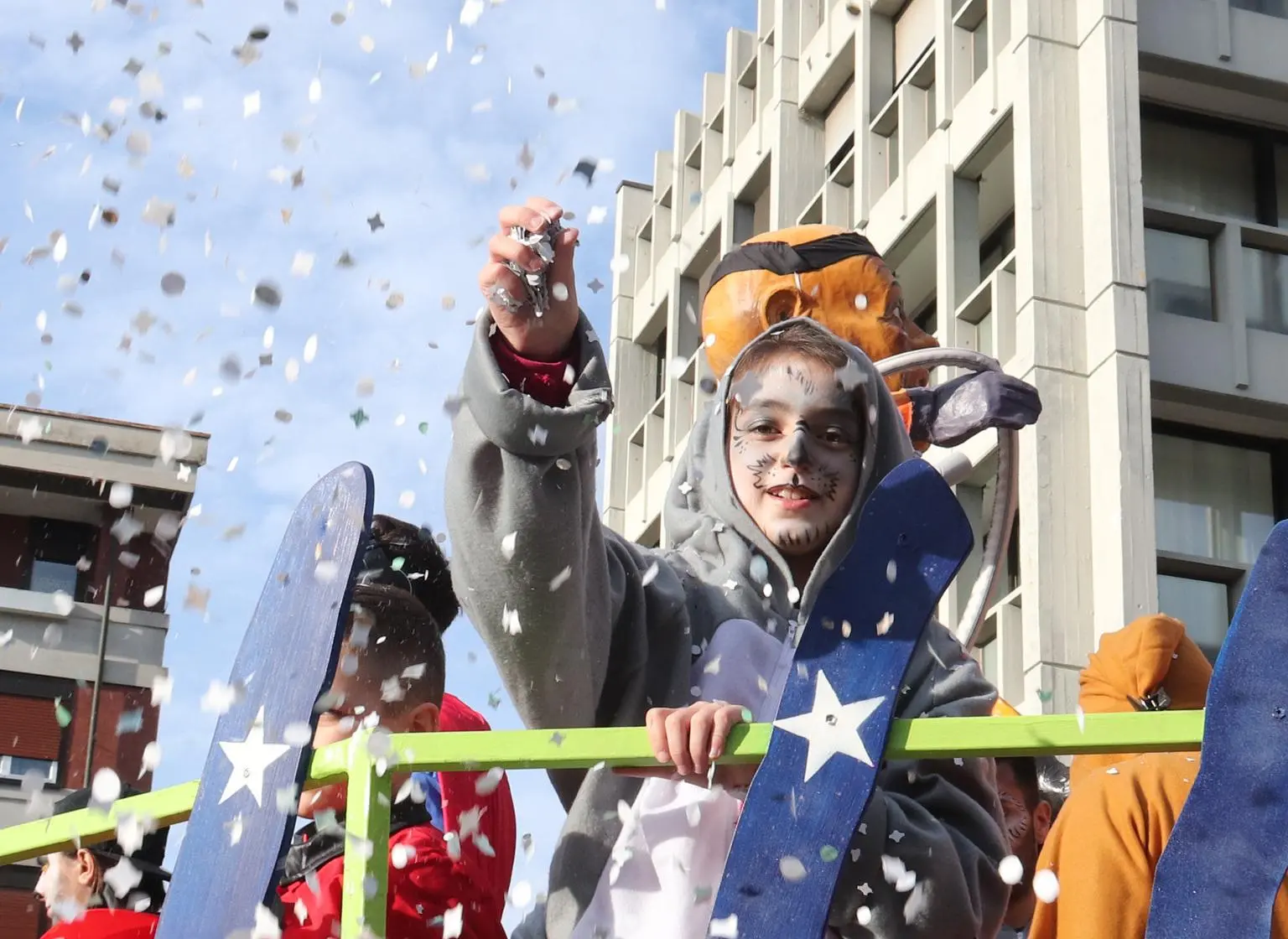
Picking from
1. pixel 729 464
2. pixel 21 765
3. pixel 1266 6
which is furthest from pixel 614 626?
pixel 21 765

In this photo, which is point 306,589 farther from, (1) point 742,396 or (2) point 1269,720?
(2) point 1269,720

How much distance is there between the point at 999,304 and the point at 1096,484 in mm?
1370

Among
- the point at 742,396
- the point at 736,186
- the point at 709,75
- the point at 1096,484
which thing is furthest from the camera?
the point at 709,75

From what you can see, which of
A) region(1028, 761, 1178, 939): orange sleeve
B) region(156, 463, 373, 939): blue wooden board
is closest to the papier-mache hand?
region(1028, 761, 1178, 939): orange sleeve

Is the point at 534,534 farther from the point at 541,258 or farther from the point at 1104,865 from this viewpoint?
the point at 1104,865

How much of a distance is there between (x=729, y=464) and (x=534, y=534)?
0.50 meters

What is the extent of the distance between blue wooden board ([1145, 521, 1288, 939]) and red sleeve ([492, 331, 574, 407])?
850 mm

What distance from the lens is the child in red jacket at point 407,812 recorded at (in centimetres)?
298

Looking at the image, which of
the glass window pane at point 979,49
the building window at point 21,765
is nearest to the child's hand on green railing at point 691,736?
the glass window pane at point 979,49

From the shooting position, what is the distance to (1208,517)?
34.7 feet

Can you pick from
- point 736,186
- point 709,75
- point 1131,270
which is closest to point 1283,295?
point 1131,270

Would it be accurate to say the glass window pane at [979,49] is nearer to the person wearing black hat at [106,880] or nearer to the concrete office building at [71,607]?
the person wearing black hat at [106,880]

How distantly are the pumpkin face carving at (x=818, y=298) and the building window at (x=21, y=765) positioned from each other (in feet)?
59.0

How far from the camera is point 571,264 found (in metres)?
2.42
